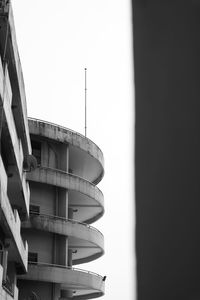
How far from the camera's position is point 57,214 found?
28.6 m

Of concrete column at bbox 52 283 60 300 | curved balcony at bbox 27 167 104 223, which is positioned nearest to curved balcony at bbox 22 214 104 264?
curved balcony at bbox 27 167 104 223

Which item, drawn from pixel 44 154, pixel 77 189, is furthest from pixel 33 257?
pixel 44 154

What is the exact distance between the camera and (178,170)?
4.30 ft

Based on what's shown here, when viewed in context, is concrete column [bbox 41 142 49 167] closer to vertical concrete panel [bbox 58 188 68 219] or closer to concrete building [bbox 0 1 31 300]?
vertical concrete panel [bbox 58 188 68 219]

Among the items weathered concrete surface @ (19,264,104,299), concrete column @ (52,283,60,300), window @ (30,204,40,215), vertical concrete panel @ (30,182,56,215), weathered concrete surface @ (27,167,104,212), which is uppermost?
weathered concrete surface @ (27,167,104,212)

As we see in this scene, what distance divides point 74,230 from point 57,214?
1.70 meters

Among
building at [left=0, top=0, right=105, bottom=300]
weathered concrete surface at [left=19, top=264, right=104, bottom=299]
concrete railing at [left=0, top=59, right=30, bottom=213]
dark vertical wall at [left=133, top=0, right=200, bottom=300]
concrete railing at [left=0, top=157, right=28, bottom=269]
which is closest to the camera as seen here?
dark vertical wall at [left=133, top=0, right=200, bottom=300]

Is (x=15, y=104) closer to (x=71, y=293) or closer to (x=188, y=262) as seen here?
(x=71, y=293)

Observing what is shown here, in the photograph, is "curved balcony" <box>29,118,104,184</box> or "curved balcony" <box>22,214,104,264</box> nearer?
"curved balcony" <box>22,214,104,264</box>

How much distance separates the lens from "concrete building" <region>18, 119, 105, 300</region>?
26516 millimetres

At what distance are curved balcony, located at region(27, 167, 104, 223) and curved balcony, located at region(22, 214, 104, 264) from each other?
179 centimetres

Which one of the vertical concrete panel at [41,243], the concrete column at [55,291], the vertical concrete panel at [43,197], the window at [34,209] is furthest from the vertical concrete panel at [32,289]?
the vertical concrete panel at [43,197]

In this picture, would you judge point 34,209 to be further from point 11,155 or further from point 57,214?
point 11,155

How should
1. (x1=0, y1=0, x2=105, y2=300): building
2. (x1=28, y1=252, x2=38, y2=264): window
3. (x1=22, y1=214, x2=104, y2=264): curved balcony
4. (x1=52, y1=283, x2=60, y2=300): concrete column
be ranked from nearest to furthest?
(x1=0, y1=0, x2=105, y2=300): building
(x1=22, y1=214, x2=104, y2=264): curved balcony
(x1=52, y1=283, x2=60, y2=300): concrete column
(x1=28, y1=252, x2=38, y2=264): window
